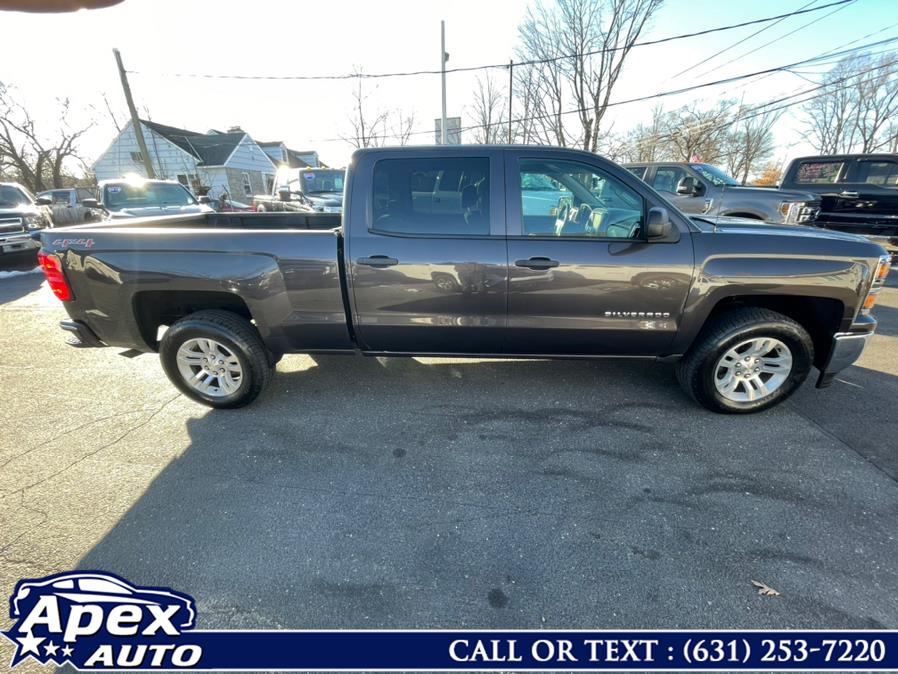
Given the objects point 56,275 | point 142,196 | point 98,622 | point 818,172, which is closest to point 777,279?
point 98,622

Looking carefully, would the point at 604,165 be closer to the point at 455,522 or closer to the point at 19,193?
the point at 455,522

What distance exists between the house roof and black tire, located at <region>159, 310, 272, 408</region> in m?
33.1

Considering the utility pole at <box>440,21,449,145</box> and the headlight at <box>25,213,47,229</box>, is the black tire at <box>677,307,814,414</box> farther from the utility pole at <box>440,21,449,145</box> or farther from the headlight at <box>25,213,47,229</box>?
the utility pole at <box>440,21,449,145</box>

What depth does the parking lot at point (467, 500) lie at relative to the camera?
1721mm

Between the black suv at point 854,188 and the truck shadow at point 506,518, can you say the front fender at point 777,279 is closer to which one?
the truck shadow at point 506,518

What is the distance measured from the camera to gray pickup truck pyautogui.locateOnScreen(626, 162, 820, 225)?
272 inches

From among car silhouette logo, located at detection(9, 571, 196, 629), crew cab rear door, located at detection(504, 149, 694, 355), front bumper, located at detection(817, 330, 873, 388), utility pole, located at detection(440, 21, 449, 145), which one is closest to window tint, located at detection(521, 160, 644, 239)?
crew cab rear door, located at detection(504, 149, 694, 355)

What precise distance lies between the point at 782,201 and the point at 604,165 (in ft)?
21.1

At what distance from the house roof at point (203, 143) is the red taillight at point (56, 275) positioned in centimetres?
3260

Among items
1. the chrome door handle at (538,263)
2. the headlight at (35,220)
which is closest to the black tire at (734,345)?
the chrome door handle at (538,263)

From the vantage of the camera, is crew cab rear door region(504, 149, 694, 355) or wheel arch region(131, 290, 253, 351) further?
wheel arch region(131, 290, 253, 351)

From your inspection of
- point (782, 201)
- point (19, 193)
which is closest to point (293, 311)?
point (782, 201)

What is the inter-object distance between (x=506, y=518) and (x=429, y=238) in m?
1.83

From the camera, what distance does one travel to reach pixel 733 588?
1.75 meters
